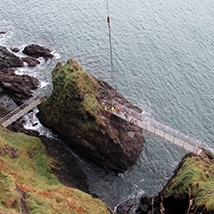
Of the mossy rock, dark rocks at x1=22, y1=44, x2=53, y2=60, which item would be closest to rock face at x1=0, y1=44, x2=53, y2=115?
dark rocks at x1=22, y1=44, x2=53, y2=60

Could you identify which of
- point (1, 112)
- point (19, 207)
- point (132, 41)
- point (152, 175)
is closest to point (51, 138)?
point (1, 112)

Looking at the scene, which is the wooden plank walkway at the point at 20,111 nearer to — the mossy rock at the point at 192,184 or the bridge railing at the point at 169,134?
the bridge railing at the point at 169,134

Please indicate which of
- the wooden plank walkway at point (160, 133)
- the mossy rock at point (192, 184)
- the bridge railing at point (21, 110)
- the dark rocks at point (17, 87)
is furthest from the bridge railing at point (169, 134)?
the dark rocks at point (17, 87)

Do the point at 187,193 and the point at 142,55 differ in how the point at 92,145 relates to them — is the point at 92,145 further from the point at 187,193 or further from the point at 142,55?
the point at 142,55

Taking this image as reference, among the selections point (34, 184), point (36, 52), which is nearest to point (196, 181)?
point (34, 184)

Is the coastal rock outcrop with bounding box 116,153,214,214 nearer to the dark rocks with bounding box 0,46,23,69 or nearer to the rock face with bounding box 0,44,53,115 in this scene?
the rock face with bounding box 0,44,53,115

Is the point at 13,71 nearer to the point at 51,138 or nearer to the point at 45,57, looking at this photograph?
the point at 45,57
